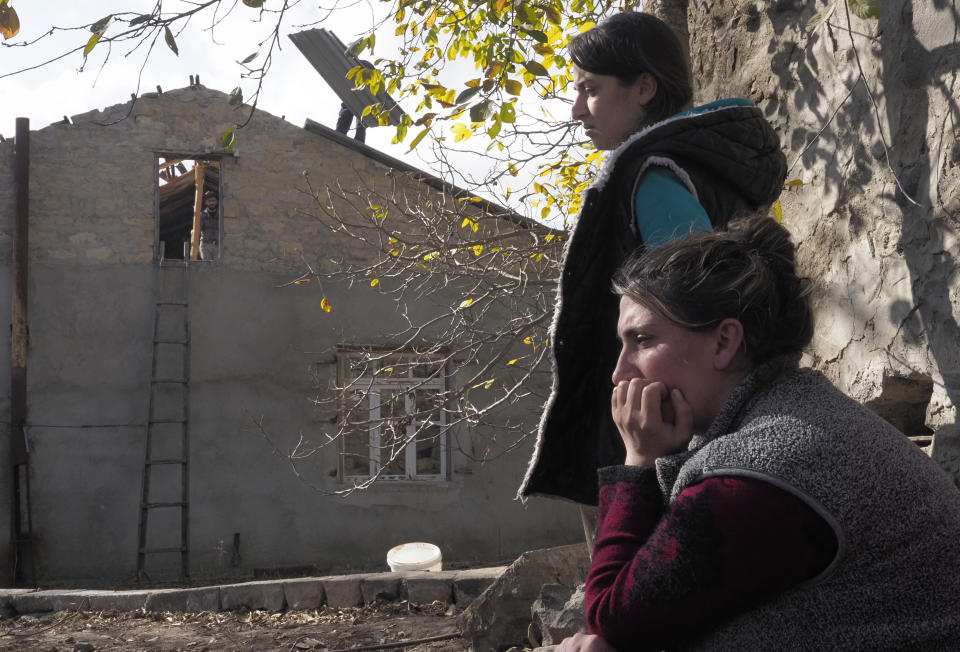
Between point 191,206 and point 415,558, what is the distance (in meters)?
8.43

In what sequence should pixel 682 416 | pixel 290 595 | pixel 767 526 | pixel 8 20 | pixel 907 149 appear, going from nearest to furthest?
pixel 767 526
pixel 682 416
pixel 907 149
pixel 8 20
pixel 290 595

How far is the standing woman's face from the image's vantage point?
2338mm

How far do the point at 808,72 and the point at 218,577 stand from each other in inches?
363

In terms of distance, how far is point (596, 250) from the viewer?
7.28 ft

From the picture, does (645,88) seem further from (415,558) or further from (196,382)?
(196,382)

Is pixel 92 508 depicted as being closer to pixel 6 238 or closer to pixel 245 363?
pixel 245 363

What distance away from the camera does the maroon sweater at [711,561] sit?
1.21 meters

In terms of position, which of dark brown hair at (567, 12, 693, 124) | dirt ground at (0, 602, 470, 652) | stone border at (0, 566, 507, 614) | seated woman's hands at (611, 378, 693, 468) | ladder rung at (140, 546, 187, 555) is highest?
dark brown hair at (567, 12, 693, 124)

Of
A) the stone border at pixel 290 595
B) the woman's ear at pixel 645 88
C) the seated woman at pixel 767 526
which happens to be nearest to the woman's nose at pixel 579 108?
the woman's ear at pixel 645 88

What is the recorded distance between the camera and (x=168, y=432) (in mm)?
11008

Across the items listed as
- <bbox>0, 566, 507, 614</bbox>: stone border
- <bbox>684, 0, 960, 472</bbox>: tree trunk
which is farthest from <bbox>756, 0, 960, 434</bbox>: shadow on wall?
<bbox>0, 566, 507, 614</bbox>: stone border

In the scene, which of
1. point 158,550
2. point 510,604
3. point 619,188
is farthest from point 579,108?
point 158,550

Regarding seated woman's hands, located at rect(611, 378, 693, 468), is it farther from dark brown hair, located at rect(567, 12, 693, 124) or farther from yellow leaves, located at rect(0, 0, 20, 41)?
yellow leaves, located at rect(0, 0, 20, 41)

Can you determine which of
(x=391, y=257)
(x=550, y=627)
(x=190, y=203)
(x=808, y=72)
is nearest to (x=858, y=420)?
(x=808, y=72)
